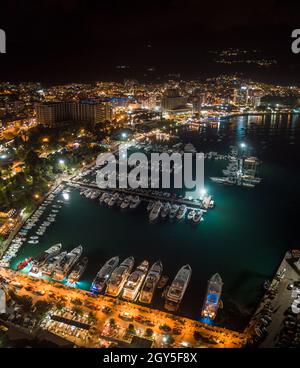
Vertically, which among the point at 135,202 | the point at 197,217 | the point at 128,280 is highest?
the point at 135,202

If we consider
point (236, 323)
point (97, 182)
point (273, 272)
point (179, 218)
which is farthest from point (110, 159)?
point (236, 323)

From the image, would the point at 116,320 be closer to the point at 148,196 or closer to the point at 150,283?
the point at 150,283

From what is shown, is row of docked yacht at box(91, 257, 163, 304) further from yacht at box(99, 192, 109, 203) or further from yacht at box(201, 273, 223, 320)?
yacht at box(99, 192, 109, 203)

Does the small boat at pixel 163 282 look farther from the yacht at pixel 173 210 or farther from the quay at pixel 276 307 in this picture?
the yacht at pixel 173 210

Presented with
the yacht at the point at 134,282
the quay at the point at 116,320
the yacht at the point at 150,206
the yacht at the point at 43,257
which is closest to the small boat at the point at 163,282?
the yacht at the point at 134,282

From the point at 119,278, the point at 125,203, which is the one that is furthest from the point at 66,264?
the point at 125,203
